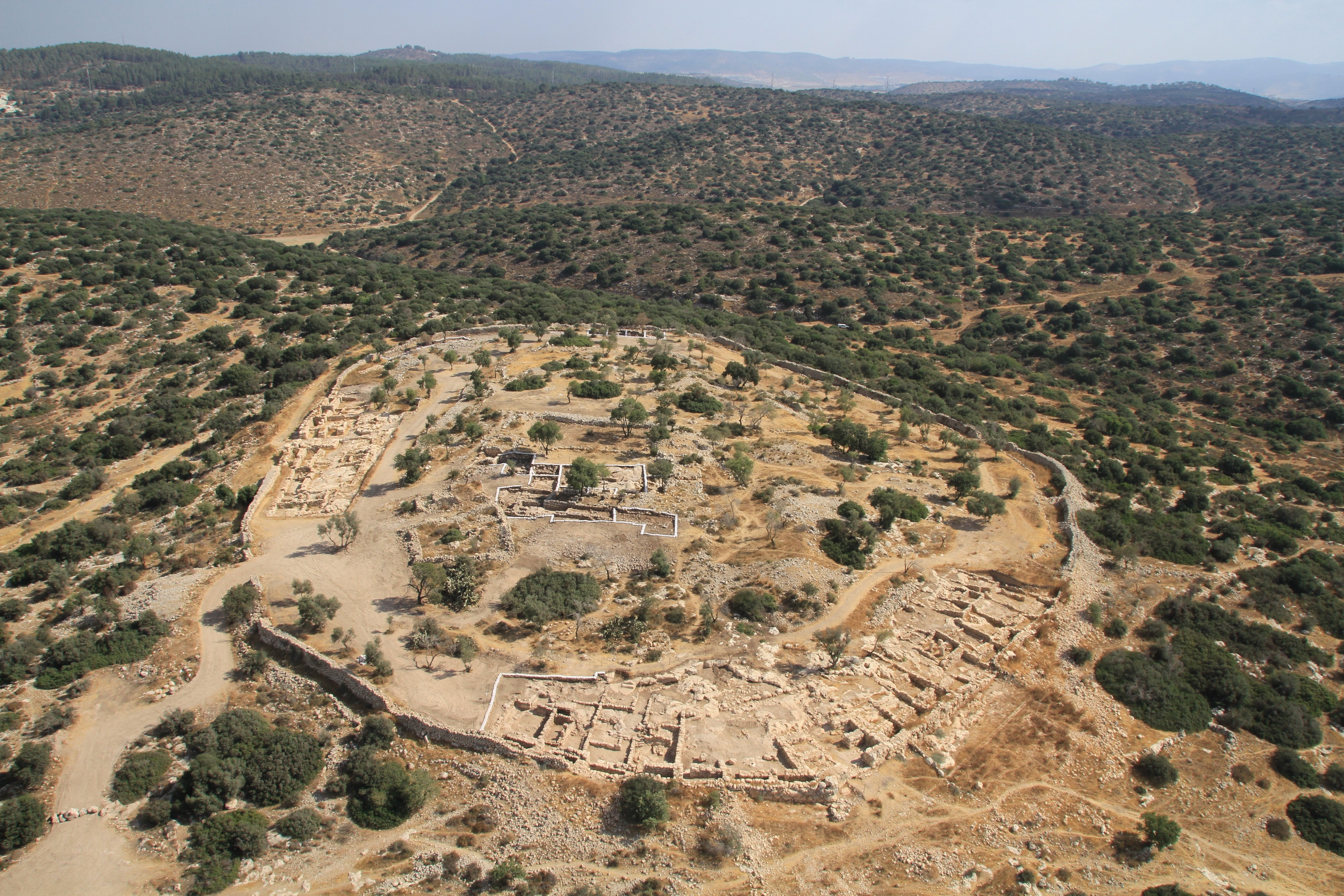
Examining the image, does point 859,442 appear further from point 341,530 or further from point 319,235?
point 319,235

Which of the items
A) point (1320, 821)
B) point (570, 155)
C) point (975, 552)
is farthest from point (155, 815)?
point (570, 155)

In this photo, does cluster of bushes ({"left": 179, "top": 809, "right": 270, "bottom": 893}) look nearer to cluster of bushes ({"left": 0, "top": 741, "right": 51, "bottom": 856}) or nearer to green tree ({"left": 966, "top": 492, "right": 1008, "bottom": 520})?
cluster of bushes ({"left": 0, "top": 741, "right": 51, "bottom": 856})

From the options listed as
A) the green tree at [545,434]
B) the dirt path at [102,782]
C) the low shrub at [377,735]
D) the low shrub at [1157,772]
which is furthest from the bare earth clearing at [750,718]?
the green tree at [545,434]

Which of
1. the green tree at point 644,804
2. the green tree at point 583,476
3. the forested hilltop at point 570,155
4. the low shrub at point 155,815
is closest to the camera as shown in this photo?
the green tree at point 644,804

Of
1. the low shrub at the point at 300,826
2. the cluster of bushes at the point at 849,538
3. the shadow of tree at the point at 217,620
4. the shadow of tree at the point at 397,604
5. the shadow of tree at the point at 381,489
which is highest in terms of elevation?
the shadow of tree at the point at 381,489

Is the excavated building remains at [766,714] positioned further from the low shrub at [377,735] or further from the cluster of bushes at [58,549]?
the cluster of bushes at [58,549]

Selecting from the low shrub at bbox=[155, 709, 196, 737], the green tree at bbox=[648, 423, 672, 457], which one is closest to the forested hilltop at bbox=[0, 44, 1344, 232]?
the green tree at bbox=[648, 423, 672, 457]

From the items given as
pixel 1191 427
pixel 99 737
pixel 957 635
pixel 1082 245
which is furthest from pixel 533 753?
pixel 1082 245
